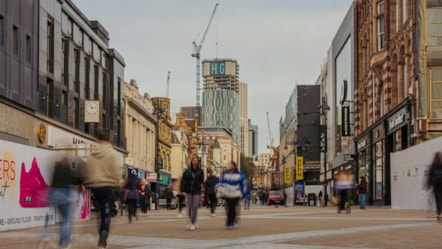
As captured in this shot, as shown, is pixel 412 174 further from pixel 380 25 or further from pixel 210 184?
pixel 380 25

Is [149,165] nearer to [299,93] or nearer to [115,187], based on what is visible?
[299,93]

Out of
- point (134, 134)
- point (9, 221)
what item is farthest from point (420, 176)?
point (134, 134)

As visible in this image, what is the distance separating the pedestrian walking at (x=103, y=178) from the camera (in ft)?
35.5

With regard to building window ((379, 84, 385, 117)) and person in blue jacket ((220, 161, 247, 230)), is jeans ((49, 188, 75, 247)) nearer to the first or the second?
person in blue jacket ((220, 161, 247, 230))

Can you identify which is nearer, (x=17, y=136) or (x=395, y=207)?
(x=17, y=136)

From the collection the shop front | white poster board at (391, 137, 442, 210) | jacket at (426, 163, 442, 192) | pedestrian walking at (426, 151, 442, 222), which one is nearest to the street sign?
the shop front

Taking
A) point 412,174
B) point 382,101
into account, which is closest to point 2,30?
point 412,174

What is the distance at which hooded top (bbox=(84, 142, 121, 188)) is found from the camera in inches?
426

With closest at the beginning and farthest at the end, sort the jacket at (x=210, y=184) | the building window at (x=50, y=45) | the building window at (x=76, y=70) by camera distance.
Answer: the jacket at (x=210, y=184) → the building window at (x=50, y=45) → the building window at (x=76, y=70)

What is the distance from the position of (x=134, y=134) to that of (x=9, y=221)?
49.3 meters

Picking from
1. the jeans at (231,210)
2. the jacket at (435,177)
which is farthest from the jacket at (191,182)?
the jacket at (435,177)

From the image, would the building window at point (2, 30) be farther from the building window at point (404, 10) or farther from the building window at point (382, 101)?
the building window at point (382, 101)

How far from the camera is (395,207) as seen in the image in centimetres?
3716

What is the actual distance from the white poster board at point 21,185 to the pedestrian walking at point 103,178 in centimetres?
688
